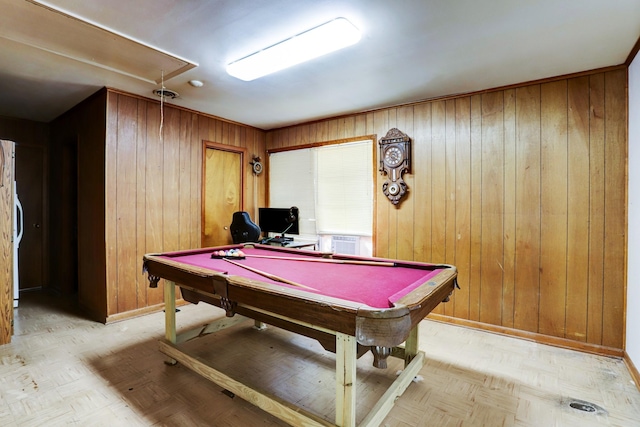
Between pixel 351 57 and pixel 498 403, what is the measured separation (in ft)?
8.86

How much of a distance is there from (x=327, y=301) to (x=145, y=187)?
3078 millimetres

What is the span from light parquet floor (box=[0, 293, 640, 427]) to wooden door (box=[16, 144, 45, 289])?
201 centimetres

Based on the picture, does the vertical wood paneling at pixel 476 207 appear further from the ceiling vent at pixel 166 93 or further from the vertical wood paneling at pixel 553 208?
the ceiling vent at pixel 166 93

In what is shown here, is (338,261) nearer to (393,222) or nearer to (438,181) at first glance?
(393,222)

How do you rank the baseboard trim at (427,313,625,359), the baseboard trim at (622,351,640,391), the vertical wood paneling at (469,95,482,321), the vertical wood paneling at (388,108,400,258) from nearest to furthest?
the baseboard trim at (622,351,640,391) → the baseboard trim at (427,313,625,359) → the vertical wood paneling at (469,95,482,321) → the vertical wood paneling at (388,108,400,258)

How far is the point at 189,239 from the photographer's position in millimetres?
3990

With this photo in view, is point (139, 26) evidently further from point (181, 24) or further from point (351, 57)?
point (351, 57)

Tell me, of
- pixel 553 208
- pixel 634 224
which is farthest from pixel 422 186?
pixel 634 224

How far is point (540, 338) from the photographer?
291cm

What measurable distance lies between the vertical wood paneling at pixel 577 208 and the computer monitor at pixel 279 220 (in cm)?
316

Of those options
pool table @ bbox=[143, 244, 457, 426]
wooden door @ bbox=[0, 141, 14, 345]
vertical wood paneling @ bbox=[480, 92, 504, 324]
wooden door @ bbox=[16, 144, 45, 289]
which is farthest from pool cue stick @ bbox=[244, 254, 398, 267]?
wooden door @ bbox=[16, 144, 45, 289]

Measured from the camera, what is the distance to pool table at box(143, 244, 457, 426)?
1320mm

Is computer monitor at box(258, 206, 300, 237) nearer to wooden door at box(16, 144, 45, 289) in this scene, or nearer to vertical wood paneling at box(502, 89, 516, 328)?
vertical wood paneling at box(502, 89, 516, 328)

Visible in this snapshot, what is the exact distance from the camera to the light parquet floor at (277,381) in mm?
1858
